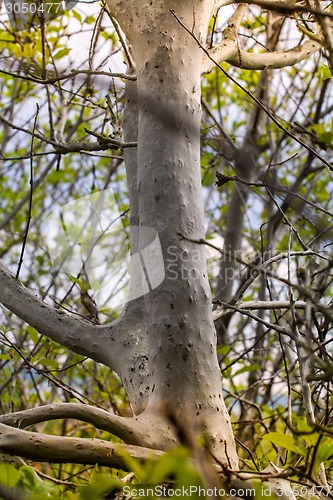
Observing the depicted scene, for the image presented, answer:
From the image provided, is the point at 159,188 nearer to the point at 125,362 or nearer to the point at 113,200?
the point at 125,362

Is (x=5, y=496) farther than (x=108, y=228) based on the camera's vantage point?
No

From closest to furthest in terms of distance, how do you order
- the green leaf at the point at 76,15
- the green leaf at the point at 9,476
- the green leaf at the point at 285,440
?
the green leaf at the point at 9,476 → the green leaf at the point at 285,440 → the green leaf at the point at 76,15

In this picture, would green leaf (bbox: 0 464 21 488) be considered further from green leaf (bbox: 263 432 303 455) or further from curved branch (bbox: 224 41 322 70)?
curved branch (bbox: 224 41 322 70)

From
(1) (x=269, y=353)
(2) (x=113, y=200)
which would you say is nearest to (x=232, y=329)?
(1) (x=269, y=353)

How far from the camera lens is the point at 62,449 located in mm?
1249

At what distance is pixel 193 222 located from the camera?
1608 millimetres

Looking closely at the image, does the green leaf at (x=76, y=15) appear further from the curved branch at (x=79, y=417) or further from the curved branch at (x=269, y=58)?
the curved branch at (x=79, y=417)

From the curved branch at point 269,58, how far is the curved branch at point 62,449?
4.92 ft

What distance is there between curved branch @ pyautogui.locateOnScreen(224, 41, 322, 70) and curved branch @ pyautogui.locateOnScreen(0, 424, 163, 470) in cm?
150

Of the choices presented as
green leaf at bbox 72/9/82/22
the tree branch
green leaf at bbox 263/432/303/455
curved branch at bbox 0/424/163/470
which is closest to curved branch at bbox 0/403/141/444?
curved branch at bbox 0/424/163/470

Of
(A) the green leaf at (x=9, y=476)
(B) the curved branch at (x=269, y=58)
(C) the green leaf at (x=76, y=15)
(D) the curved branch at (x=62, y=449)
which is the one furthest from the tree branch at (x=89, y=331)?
(C) the green leaf at (x=76, y=15)

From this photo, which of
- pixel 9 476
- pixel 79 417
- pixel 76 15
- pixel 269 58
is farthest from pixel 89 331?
pixel 76 15

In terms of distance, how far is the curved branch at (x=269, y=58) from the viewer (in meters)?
2.22

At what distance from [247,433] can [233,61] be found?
2.53 metres
